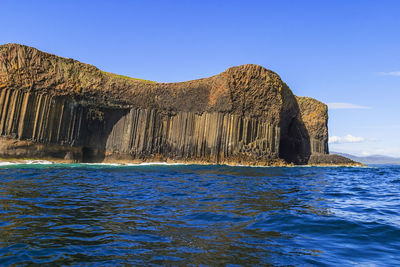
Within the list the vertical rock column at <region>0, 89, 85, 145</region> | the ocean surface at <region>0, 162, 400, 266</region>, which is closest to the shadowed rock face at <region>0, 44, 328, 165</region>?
the vertical rock column at <region>0, 89, 85, 145</region>

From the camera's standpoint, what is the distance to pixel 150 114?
1139 inches

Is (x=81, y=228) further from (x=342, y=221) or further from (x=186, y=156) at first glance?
(x=186, y=156)

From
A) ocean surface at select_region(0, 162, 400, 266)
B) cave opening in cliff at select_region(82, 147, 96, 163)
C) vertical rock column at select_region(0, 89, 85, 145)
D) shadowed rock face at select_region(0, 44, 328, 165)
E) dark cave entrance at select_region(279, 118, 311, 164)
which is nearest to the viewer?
ocean surface at select_region(0, 162, 400, 266)

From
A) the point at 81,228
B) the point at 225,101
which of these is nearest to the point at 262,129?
the point at 225,101

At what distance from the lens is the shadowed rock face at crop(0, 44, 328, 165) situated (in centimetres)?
2467

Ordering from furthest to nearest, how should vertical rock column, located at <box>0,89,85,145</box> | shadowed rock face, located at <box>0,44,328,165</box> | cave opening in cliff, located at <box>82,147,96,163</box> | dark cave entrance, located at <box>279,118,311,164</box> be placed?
dark cave entrance, located at <box>279,118,311,164</box>
cave opening in cliff, located at <box>82,147,96,163</box>
shadowed rock face, located at <box>0,44,328,165</box>
vertical rock column, located at <box>0,89,85,145</box>

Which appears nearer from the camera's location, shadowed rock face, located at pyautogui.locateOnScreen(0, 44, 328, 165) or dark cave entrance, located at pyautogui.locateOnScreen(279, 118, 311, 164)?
shadowed rock face, located at pyautogui.locateOnScreen(0, 44, 328, 165)

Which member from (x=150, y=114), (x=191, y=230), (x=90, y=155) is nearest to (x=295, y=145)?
(x=150, y=114)

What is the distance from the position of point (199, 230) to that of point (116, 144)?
24261 millimetres

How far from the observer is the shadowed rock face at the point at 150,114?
24672 millimetres

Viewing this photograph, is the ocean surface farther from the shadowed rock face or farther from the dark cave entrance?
the dark cave entrance

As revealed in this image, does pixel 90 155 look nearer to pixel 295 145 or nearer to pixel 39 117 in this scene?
pixel 39 117

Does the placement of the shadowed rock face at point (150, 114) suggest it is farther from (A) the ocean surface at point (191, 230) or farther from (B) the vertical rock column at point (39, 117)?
(A) the ocean surface at point (191, 230)

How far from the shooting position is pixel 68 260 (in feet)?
12.2
